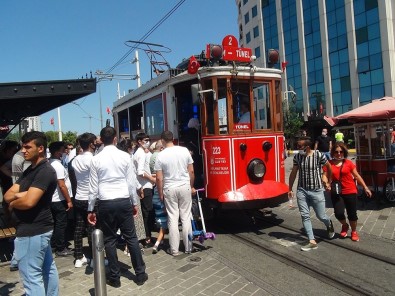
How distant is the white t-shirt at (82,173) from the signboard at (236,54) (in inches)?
117

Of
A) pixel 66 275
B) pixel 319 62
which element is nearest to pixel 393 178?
pixel 66 275

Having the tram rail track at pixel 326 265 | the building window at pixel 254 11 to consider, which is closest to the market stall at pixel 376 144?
the tram rail track at pixel 326 265

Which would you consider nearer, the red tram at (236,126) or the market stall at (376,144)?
the red tram at (236,126)

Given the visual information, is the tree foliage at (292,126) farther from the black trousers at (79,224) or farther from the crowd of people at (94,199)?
the black trousers at (79,224)

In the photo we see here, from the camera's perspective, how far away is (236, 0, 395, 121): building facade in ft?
111

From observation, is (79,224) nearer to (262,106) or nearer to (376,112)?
(262,106)

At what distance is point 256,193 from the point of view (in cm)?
650

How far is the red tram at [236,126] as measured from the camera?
6.51 meters

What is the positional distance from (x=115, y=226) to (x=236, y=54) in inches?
150

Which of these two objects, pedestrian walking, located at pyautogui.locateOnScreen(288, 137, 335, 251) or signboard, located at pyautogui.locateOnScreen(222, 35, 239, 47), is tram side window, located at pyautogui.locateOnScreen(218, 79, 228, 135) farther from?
pedestrian walking, located at pyautogui.locateOnScreen(288, 137, 335, 251)

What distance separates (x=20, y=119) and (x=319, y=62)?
37.7 metres

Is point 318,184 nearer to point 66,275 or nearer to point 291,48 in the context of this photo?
point 66,275

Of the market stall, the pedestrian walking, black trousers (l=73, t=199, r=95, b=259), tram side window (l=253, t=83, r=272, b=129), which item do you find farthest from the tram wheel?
black trousers (l=73, t=199, r=95, b=259)

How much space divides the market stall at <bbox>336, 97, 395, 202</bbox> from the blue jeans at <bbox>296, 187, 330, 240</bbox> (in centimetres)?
350
